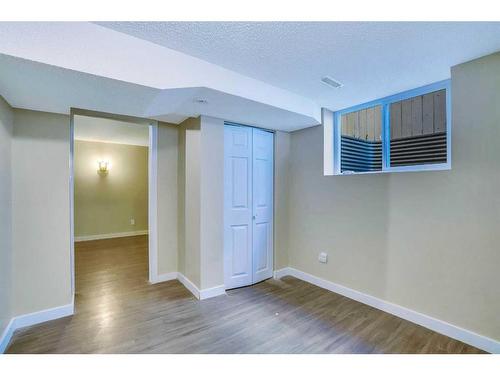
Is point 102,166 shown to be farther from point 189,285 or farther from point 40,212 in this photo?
point 189,285

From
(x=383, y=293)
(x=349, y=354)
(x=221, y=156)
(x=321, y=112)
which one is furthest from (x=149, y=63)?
(x=383, y=293)

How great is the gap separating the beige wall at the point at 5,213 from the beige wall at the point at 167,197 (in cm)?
142

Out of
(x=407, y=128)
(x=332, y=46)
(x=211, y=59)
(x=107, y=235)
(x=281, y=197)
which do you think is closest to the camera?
(x=332, y=46)

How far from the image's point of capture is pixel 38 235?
2.19 meters

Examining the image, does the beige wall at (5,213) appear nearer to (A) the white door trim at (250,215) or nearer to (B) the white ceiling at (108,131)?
(B) the white ceiling at (108,131)

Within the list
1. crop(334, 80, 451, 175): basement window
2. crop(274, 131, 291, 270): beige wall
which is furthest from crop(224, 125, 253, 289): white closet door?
crop(334, 80, 451, 175): basement window

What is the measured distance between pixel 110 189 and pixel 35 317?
13.5 ft

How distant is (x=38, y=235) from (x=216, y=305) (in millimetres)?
1877

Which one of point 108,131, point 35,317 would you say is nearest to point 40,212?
point 35,317

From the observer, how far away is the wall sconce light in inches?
219

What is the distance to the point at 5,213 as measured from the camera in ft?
6.39

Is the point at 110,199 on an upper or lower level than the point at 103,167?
lower

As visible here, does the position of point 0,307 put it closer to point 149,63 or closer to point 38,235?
point 38,235

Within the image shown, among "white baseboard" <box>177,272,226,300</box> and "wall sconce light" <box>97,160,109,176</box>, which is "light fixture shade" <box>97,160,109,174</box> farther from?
"white baseboard" <box>177,272,226,300</box>
